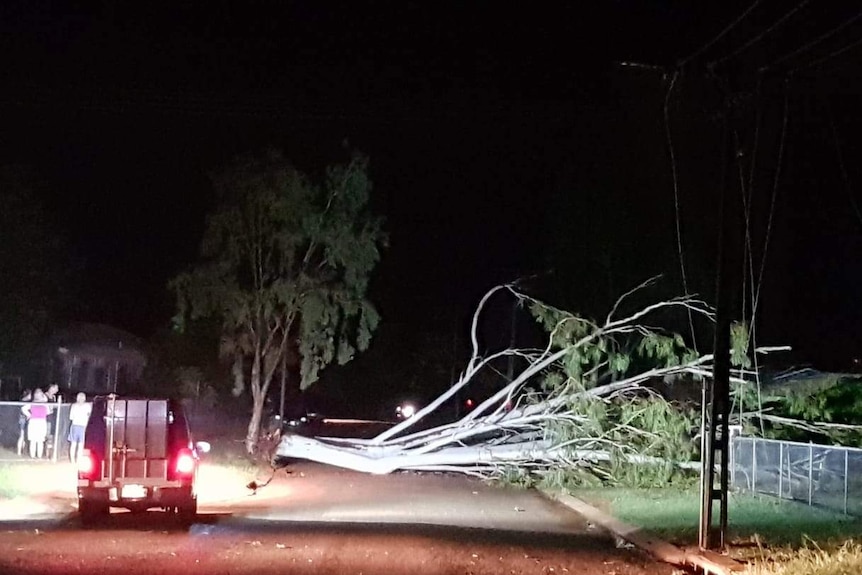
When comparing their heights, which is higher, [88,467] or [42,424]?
[42,424]

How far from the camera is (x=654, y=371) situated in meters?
24.0

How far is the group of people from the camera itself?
2412cm

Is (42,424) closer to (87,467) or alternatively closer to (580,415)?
(87,467)

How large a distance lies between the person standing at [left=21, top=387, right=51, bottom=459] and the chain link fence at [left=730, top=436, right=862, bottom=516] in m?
14.6

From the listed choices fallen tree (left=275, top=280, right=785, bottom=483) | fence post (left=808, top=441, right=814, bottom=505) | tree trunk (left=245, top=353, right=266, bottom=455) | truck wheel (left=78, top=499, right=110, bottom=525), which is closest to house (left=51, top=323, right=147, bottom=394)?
tree trunk (left=245, top=353, right=266, bottom=455)

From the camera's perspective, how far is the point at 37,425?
2520cm

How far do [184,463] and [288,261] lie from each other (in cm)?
1295

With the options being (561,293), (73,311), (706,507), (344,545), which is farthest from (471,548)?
(73,311)

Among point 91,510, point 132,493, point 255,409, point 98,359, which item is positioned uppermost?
Answer: point 98,359

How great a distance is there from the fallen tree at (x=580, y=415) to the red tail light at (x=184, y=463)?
9.50 metres

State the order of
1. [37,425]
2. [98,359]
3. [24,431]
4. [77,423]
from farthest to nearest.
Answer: [98,359] → [24,431] → [37,425] → [77,423]

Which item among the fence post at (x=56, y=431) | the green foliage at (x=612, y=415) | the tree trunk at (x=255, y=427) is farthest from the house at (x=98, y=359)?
the green foliage at (x=612, y=415)

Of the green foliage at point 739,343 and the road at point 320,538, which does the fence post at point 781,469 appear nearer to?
the green foliage at point 739,343

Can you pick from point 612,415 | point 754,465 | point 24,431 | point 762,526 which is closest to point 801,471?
point 754,465
